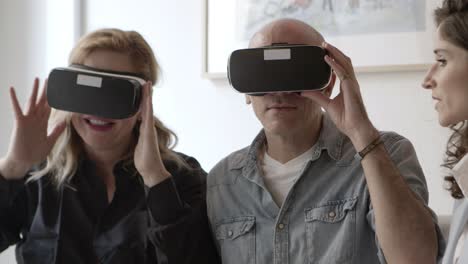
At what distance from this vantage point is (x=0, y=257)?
223 cm

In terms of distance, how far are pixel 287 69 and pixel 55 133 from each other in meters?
0.57

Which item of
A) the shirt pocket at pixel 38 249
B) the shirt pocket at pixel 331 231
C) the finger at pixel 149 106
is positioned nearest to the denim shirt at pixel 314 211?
the shirt pocket at pixel 331 231

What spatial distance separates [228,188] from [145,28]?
38.3 inches

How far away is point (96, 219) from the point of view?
1.44 metres

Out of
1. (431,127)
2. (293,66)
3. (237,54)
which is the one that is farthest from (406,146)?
(431,127)

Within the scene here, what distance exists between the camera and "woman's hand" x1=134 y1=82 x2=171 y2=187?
1353mm

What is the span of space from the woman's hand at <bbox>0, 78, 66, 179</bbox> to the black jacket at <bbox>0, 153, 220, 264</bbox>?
0.11 feet

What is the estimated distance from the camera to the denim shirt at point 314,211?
4.05ft

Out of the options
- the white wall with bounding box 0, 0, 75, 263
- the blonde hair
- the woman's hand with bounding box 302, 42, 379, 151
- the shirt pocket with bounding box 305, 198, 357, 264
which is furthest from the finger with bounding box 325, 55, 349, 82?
the white wall with bounding box 0, 0, 75, 263

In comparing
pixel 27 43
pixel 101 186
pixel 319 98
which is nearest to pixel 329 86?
pixel 319 98

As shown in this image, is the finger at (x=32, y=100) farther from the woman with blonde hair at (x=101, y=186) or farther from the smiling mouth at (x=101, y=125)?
Result: the smiling mouth at (x=101, y=125)

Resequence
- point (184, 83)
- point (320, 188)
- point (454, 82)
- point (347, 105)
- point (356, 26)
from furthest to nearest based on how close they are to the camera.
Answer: point (184, 83) < point (356, 26) < point (320, 188) < point (347, 105) < point (454, 82)

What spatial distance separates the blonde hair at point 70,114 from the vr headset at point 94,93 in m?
0.10

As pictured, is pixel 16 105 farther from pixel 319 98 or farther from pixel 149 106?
pixel 319 98
